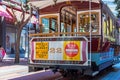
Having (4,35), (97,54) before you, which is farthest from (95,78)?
(4,35)

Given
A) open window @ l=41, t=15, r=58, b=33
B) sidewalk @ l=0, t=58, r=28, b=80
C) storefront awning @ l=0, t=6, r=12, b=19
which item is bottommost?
sidewalk @ l=0, t=58, r=28, b=80

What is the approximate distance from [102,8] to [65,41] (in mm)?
2055

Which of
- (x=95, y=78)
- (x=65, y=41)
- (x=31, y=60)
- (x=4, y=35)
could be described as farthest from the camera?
(x=4, y=35)

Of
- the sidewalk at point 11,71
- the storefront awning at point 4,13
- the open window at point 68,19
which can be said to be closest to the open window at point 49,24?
the open window at point 68,19

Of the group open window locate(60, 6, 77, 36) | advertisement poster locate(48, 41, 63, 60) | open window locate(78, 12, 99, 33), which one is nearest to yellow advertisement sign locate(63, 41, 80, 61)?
advertisement poster locate(48, 41, 63, 60)

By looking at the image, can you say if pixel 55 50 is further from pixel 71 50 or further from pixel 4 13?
pixel 4 13

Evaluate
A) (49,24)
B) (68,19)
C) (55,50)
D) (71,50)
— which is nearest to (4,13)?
(49,24)

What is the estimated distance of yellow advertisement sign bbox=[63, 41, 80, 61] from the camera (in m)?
11.1

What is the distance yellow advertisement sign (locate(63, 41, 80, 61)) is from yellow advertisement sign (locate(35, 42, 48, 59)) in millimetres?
795

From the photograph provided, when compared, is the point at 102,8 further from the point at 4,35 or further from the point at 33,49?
the point at 4,35

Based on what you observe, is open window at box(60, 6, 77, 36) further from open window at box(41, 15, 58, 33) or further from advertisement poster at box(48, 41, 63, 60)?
advertisement poster at box(48, 41, 63, 60)

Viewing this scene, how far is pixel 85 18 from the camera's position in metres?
12.3

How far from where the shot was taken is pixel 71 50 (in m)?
11.2

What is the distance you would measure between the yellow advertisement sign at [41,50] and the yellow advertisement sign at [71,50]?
31.3 inches
